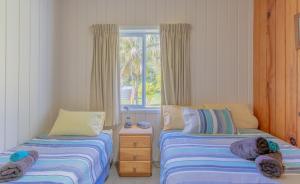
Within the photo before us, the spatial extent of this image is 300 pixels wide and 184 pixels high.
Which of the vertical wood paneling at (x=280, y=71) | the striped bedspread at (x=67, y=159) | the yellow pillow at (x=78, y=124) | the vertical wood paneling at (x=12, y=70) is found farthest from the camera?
the yellow pillow at (x=78, y=124)

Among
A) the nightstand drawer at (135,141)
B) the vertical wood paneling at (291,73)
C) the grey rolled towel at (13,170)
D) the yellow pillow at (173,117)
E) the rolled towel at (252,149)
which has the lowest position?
the nightstand drawer at (135,141)

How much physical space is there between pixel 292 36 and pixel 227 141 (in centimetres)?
125

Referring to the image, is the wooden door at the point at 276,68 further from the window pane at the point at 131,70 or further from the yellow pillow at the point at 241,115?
the window pane at the point at 131,70

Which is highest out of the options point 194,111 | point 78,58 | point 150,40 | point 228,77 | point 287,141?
point 150,40

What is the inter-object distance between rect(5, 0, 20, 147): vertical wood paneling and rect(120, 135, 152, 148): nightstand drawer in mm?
1150

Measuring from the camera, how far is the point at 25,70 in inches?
108

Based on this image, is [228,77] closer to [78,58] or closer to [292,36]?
[292,36]

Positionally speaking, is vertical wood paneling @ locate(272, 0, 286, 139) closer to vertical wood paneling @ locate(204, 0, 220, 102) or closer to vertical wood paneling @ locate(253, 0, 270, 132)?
vertical wood paneling @ locate(253, 0, 270, 132)

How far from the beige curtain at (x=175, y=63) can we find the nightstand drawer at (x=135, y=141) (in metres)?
0.67

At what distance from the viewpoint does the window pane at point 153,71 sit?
369 centimetres

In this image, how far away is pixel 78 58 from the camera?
3656mm

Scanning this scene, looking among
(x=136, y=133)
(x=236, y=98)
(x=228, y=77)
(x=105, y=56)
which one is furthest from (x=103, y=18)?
(x=236, y=98)

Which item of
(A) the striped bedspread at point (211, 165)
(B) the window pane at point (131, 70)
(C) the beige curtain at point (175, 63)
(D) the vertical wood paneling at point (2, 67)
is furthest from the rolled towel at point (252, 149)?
(D) the vertical wood paneling at point (2, 67)

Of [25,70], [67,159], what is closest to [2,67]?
[25,70]
